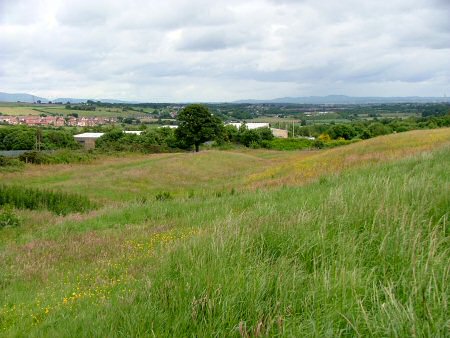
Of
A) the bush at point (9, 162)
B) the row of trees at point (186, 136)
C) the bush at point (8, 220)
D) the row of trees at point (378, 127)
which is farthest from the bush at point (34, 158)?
A: the row of trees at point (378, 127)

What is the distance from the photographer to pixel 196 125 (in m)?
73.5

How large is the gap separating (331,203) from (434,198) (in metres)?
1.37

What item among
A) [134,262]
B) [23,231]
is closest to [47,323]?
[134,262]

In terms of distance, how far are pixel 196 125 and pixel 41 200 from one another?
179ft

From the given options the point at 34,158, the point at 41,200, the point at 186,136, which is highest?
the point at 186,136

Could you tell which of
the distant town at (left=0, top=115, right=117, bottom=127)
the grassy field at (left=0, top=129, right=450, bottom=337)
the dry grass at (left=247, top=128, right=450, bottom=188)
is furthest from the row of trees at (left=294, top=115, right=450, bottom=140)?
the grassy field at (left=0, top=129, right=450, bottom=337)

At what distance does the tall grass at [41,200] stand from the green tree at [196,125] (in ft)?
174

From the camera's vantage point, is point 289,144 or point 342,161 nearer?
point 342,161

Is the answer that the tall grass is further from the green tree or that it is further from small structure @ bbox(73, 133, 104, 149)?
small structure @ bbox(73, 133, 104, 149)

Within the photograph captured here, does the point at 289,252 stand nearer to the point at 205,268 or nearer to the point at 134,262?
the point at 205,268

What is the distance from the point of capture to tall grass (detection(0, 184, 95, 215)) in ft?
61.6

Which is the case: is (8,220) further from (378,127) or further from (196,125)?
(378,127)

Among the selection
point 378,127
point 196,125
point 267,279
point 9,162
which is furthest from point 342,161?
point 378,127

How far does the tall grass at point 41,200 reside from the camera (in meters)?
18.8
